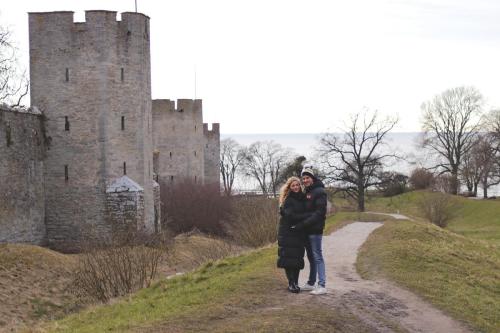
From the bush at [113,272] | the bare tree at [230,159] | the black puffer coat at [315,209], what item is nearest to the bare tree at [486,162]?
the bare tree at [230,159]

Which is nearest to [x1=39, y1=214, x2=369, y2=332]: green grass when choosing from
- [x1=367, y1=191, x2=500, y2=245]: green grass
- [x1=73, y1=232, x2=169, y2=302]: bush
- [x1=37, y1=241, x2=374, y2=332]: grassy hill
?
[x1=37, y1=241, x2=374, y2=332]: grassy hill

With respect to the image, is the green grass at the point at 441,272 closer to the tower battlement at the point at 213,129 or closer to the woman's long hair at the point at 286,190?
the woman's long hair at the point at 286,190

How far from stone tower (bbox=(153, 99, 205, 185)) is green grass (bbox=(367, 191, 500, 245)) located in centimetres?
1268

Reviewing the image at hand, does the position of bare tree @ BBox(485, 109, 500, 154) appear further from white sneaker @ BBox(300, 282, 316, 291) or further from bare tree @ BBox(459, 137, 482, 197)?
white sneaker @ BBox(300, 282, 316, 291)

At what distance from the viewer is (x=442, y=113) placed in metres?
76.6

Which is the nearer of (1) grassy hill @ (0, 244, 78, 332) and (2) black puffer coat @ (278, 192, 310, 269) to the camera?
(2) black puffer coat @ (278, 192, 310, 269)

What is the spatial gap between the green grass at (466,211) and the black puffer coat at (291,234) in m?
30.8

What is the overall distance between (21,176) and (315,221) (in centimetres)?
1665

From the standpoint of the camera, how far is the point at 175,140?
49094mm

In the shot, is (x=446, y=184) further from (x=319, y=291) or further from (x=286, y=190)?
(x=286, y=190)

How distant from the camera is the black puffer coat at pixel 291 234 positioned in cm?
1231

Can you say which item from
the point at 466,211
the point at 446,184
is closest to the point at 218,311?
the point at 466,211

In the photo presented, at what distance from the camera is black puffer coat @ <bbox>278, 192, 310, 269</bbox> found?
40.4 feet

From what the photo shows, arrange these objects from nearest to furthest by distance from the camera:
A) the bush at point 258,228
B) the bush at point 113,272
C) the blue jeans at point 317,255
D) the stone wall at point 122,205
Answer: the blue jeans at point 317,255, the bush at point 113,272, the bush at point 258,228, the stone wall at point 122,205
